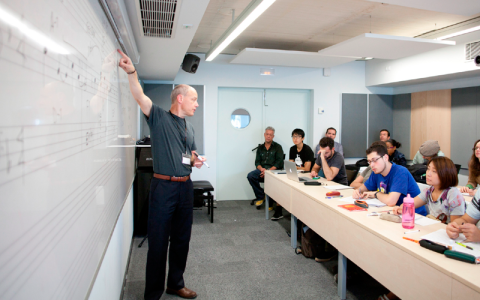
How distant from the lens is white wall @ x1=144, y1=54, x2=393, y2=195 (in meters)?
5.72

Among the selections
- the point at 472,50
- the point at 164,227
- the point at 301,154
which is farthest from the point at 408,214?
the point at 472,50

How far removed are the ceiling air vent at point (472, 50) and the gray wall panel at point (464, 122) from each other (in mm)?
706

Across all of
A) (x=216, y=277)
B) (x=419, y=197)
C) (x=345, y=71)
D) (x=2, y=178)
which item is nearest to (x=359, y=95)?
(x=345, y=71)

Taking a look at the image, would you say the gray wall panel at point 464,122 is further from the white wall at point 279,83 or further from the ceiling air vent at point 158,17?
the ceiling air vent at point 158,17

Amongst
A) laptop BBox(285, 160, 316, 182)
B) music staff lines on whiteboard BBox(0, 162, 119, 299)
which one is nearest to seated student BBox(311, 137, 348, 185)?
laptop BBox(285, 160, 316, 182)

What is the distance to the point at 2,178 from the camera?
18.8 inches

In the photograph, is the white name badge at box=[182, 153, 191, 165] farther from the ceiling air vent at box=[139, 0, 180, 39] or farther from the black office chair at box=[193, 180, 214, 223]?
Answer: the black office chair at box=[193, 180, 214, 223]

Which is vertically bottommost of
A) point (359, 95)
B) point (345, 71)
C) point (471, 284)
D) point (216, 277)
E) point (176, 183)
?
point (216, 277)

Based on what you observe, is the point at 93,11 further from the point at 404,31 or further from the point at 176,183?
the point at 404,31

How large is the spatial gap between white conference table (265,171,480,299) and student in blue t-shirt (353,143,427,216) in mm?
209

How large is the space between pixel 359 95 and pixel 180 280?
5264mm

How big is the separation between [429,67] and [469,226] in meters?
4.00

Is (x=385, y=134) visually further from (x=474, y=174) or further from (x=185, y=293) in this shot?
(x=185, y=293)

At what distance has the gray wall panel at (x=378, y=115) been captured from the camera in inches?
248
